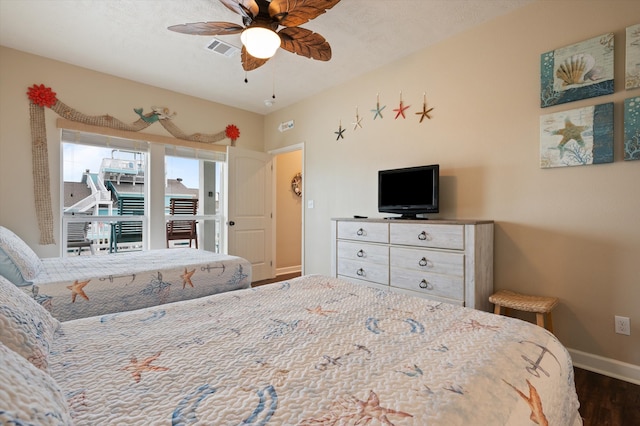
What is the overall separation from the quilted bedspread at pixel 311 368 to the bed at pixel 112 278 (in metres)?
0.95

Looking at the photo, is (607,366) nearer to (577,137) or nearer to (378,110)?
(577,137)

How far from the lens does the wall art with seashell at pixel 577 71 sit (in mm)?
2084

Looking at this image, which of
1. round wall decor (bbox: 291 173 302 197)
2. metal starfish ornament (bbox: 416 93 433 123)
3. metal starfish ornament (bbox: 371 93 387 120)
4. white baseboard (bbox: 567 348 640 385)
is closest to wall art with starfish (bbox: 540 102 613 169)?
metal starfish ornament (bbox: 416 93 433 123)

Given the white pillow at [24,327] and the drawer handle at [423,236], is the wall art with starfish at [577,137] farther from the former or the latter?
the white pillow at [24,327]

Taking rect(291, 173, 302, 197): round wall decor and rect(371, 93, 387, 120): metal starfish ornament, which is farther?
rect(291, 173, 302, 197): round wall decor

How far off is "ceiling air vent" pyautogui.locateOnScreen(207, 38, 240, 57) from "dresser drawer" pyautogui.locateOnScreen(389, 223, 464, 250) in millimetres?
2304

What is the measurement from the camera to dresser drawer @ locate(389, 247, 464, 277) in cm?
234

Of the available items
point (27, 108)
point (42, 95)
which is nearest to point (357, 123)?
point (42, 95)

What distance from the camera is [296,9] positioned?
1921 millimetres

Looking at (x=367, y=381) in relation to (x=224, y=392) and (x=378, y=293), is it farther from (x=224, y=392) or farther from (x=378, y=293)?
(x=378, y=293)

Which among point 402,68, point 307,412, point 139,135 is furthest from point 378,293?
point 139,135

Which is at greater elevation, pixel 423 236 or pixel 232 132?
pixel 232 132

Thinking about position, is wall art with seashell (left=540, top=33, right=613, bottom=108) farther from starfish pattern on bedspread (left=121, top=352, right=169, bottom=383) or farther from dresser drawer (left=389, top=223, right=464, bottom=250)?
starfish pattern on bedspread (left=121, top=352, right=169, bottom=383)

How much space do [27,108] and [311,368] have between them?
4.07 metres
